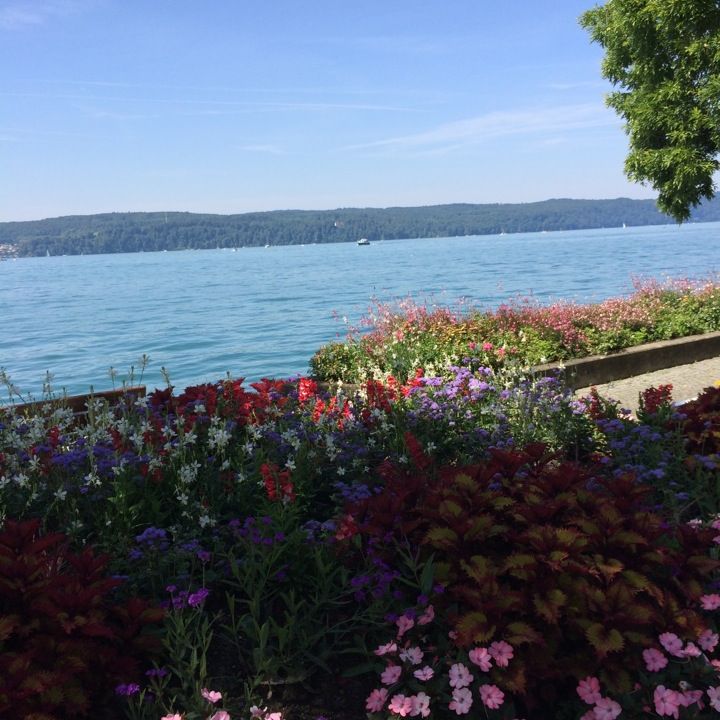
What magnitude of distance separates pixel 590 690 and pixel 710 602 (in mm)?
713

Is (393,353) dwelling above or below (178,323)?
above

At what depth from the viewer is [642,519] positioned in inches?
122

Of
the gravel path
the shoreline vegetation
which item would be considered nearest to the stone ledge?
the gravel path

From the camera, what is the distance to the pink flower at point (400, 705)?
2480mm

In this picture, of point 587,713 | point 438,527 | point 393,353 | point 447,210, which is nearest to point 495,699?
point 587,713

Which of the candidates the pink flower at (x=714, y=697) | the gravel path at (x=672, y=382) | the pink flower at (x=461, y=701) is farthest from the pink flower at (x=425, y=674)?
the gravel path at (x=672, y=382)

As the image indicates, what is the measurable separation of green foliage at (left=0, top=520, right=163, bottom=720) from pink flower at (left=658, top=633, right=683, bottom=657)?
1930 mm

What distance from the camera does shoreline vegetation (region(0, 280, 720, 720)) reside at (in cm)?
259

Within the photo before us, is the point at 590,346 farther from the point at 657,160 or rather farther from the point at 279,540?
the point at 657,160

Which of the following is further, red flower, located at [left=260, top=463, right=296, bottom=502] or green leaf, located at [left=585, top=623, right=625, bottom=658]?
red flower, located at [left=260, top=463, right=296, bottom=502]

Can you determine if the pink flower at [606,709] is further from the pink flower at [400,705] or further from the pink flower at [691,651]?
the pink flower at [400,705]

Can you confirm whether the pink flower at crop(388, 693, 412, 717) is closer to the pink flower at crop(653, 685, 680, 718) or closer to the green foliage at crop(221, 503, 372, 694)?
the green foliage at crop(221, 503, 372, 694)

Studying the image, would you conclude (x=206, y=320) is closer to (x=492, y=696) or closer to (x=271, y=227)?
(x=492, y=696)

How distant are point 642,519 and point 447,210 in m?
188
